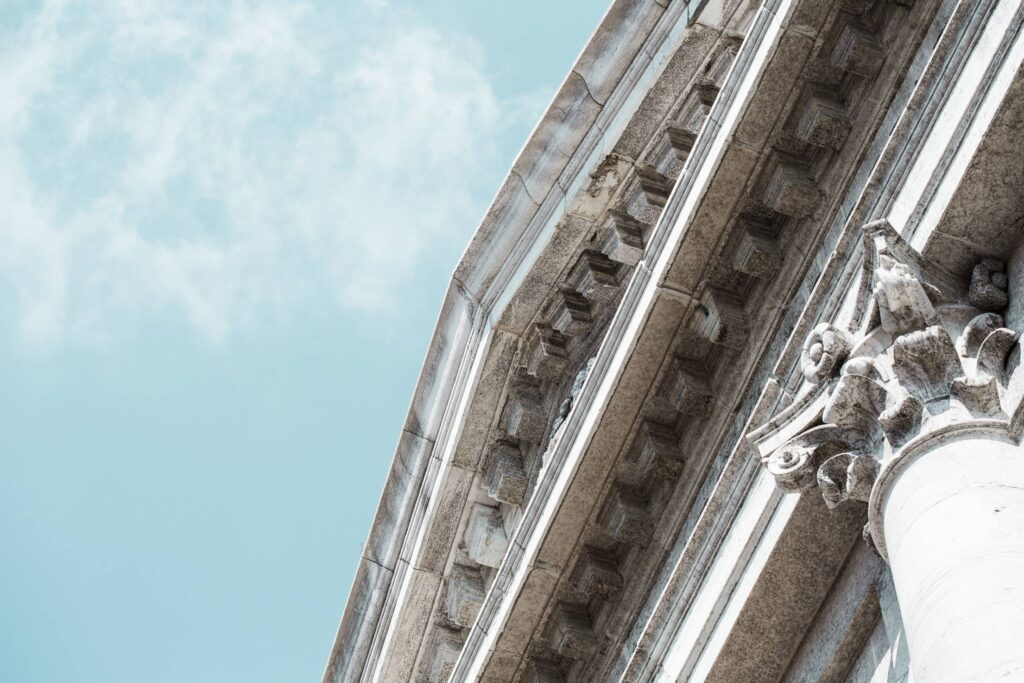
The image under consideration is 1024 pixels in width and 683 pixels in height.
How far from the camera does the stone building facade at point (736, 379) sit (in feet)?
25.2

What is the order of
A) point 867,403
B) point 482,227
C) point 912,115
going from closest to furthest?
point 867,403 < point 912,115 < point 482,227

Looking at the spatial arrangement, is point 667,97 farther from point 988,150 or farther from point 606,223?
point 988,150

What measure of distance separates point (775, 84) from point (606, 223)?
344 cm

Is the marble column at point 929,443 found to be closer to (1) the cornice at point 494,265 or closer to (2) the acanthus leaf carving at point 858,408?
(2) the acanthus leaf carving at point 858,408

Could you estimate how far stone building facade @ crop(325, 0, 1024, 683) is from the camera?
7.70 meters

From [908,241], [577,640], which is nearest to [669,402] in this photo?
[577,640]

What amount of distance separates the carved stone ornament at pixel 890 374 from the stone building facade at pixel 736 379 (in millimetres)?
17

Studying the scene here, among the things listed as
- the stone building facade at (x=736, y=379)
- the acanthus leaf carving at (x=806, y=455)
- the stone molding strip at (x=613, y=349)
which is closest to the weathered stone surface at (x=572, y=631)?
the stone building facade at (x=736, y=379)

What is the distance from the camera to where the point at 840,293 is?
29.4ft

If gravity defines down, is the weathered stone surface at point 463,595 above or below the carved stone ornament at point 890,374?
above

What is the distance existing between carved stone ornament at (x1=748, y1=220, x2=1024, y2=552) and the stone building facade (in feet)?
0.06

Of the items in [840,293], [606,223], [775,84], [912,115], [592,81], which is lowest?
[840,293]

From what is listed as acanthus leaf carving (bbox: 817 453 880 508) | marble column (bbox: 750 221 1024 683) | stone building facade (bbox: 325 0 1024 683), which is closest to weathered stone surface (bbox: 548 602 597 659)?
stone building facade (bbox: 325 0 1024 683)

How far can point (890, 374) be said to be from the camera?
801 cm
